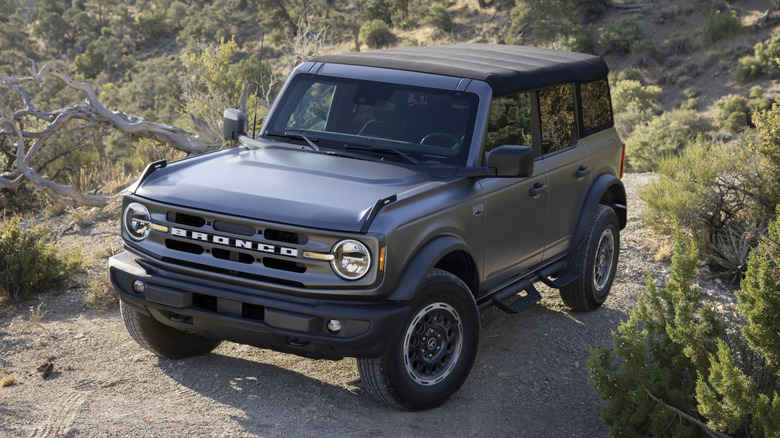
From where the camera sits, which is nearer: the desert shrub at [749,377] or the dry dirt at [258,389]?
the desert shrub at [749,377]

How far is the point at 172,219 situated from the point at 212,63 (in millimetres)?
9076

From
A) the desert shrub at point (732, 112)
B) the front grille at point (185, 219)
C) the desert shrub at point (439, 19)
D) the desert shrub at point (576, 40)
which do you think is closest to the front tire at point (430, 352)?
the front grille at point (185, 219)

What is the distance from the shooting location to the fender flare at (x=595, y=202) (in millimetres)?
6309

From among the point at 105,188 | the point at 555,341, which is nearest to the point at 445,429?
the point at 555,341

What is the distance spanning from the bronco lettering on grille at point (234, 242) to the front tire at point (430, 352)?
75cm

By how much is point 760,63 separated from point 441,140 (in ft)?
88.7

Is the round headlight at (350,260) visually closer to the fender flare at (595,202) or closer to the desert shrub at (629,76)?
the fender flare at (595,202)

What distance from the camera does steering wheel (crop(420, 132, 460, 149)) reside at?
16.9ft

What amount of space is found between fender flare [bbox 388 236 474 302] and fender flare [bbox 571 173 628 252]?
1.92m

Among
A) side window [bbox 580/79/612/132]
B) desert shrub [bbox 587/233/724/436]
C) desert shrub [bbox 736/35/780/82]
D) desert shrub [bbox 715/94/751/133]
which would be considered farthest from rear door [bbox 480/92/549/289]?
desert shrub [bbox 736/35/780/82]

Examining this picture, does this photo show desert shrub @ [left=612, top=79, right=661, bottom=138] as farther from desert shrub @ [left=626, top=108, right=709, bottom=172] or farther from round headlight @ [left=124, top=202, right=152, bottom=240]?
round headlight @ [left=124, top=202, right=152, bottom=240]

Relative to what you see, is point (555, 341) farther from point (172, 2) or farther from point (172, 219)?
point (172, 2)

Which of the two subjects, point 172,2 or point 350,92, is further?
point 172,2

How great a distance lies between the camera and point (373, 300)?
14.0 feet
